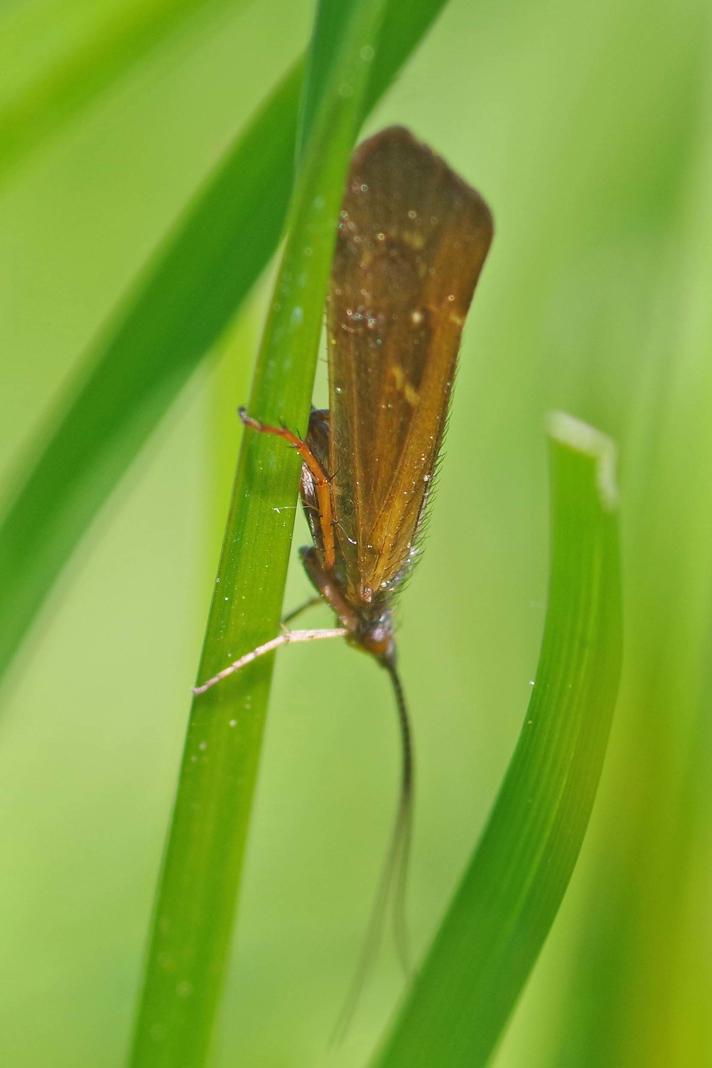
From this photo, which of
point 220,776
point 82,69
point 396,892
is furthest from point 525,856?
point 82,69

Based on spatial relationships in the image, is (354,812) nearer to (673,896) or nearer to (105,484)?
(673,896)

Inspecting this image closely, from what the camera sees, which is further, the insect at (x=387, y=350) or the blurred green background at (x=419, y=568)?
the blurred green background at (x=419, y=568)

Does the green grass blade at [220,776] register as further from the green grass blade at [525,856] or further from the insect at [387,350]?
the green grass blade at [525,856]

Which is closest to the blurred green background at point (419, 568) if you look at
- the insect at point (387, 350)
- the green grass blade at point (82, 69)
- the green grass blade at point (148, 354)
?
the green grass blade at point (82, 69)

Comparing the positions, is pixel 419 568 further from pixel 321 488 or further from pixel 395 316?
pixel 395 316

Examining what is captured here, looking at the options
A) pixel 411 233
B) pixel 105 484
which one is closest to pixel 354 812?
pixel 105 484

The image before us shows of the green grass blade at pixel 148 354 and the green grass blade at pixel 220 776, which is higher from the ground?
the green grass blade at pixel 148 354
